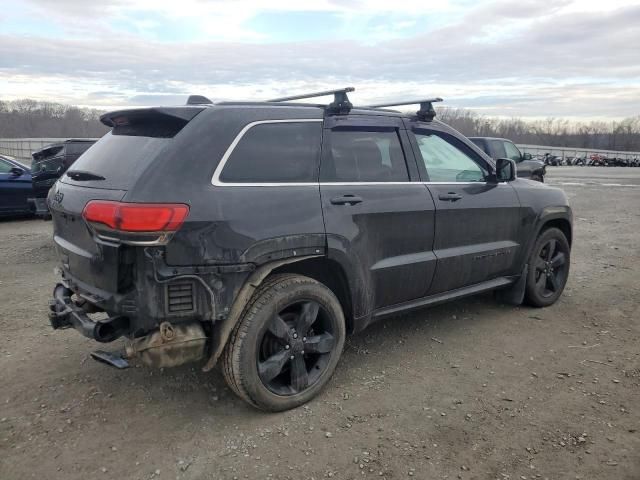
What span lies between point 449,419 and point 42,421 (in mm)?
2486

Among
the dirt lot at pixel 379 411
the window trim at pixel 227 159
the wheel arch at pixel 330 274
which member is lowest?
the dirt lot at pixel 379 411

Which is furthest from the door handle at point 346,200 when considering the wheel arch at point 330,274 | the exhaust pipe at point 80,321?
the exhaust pipe at point 80,321

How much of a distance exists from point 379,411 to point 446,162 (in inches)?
84.3

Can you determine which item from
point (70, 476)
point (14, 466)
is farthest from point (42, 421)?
point (70, 476)

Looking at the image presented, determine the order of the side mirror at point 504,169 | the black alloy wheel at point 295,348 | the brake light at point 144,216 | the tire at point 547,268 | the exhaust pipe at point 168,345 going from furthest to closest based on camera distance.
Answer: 1. the tire at point 547,268
2. the side mirror at point 504,169
3. the black alloy wheel at point 295,348
4. the exhaust pipe at point 168,345
5. the brake light at point 144,216

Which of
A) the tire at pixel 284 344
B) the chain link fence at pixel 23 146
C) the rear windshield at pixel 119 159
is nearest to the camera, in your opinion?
the rear windshield at pixel 119 159

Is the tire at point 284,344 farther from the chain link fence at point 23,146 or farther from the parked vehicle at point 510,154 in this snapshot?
the chain link fence at point 23,146

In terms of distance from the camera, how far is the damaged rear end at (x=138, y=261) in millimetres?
2830

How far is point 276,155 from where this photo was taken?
11.0 ft

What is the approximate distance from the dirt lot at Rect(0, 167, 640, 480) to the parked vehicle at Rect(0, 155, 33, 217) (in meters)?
6.41

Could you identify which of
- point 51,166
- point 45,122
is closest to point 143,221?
point 51,166

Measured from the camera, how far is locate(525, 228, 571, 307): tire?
5.14 meters

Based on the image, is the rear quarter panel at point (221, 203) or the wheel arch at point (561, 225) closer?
the rear quarter panel at point (221, 203)

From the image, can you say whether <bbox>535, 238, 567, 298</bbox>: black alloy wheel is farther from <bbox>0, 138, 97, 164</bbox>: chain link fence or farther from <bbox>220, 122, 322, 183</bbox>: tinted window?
<bbox>0, 138, 97, 164</bbox>: chain link fence
